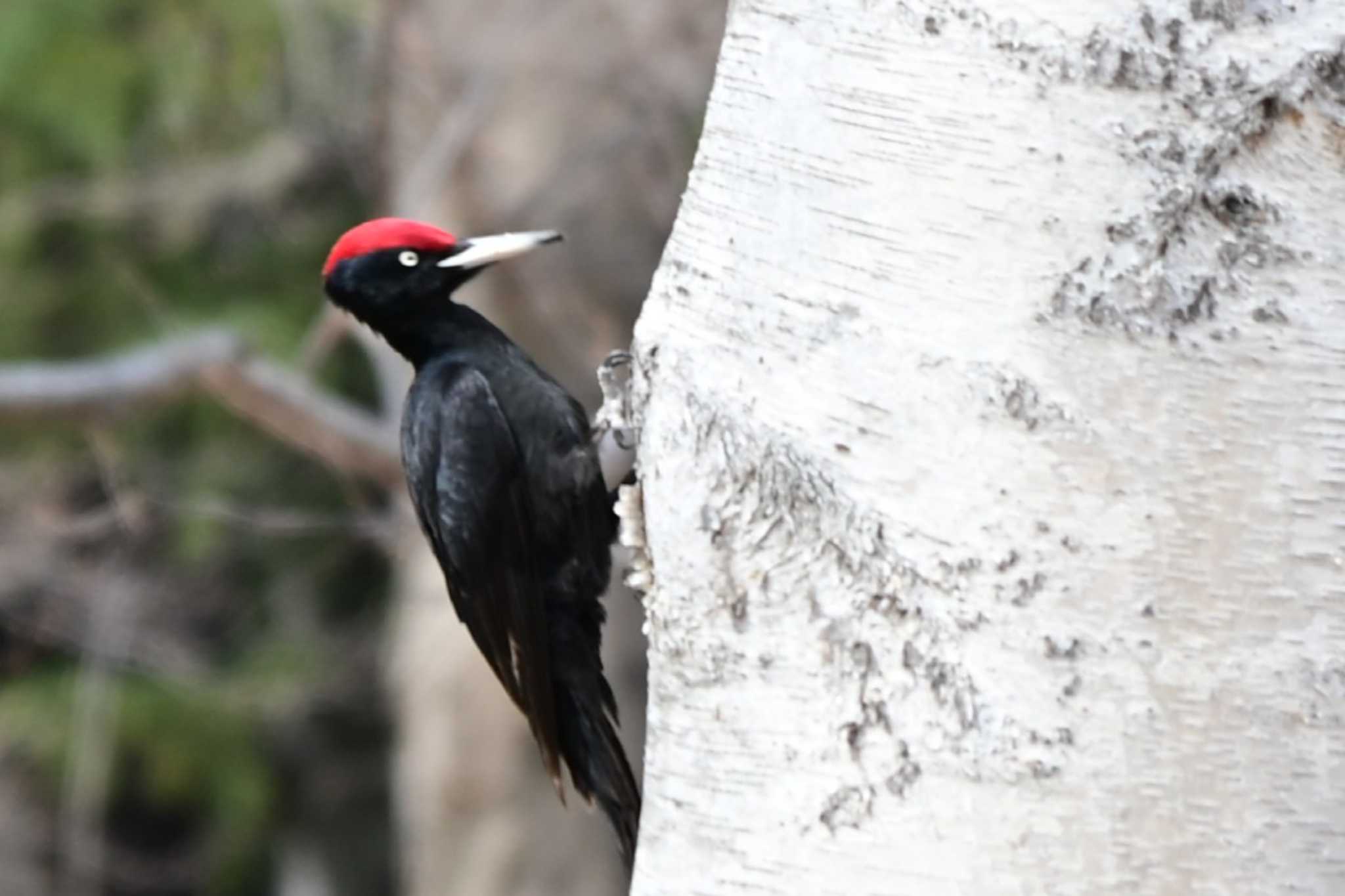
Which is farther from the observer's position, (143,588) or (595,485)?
(143,588)

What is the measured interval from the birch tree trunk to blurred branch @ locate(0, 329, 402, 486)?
3.16 m

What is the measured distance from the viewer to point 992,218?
1.54m

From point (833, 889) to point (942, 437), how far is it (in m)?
0.43

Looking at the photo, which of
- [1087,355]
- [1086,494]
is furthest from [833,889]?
[1087,355]

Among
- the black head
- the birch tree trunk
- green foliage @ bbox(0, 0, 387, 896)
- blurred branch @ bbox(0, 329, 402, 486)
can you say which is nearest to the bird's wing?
the black head

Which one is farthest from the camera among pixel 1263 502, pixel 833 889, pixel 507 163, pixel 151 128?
pixel 151 128

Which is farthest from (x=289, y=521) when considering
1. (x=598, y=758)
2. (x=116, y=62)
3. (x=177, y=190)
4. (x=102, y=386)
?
(x=177, y=190)

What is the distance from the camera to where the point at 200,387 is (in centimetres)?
495

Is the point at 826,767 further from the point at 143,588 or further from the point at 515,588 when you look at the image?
the point at 143,588

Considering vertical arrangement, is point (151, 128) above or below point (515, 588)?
above

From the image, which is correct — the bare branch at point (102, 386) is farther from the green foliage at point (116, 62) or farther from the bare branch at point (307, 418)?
the green foliage at point (116, 62)

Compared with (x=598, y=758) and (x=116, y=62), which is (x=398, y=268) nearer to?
(x=598, y=758)

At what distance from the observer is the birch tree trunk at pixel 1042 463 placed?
1458 mm

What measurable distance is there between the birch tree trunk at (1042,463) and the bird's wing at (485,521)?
39.8 inches
